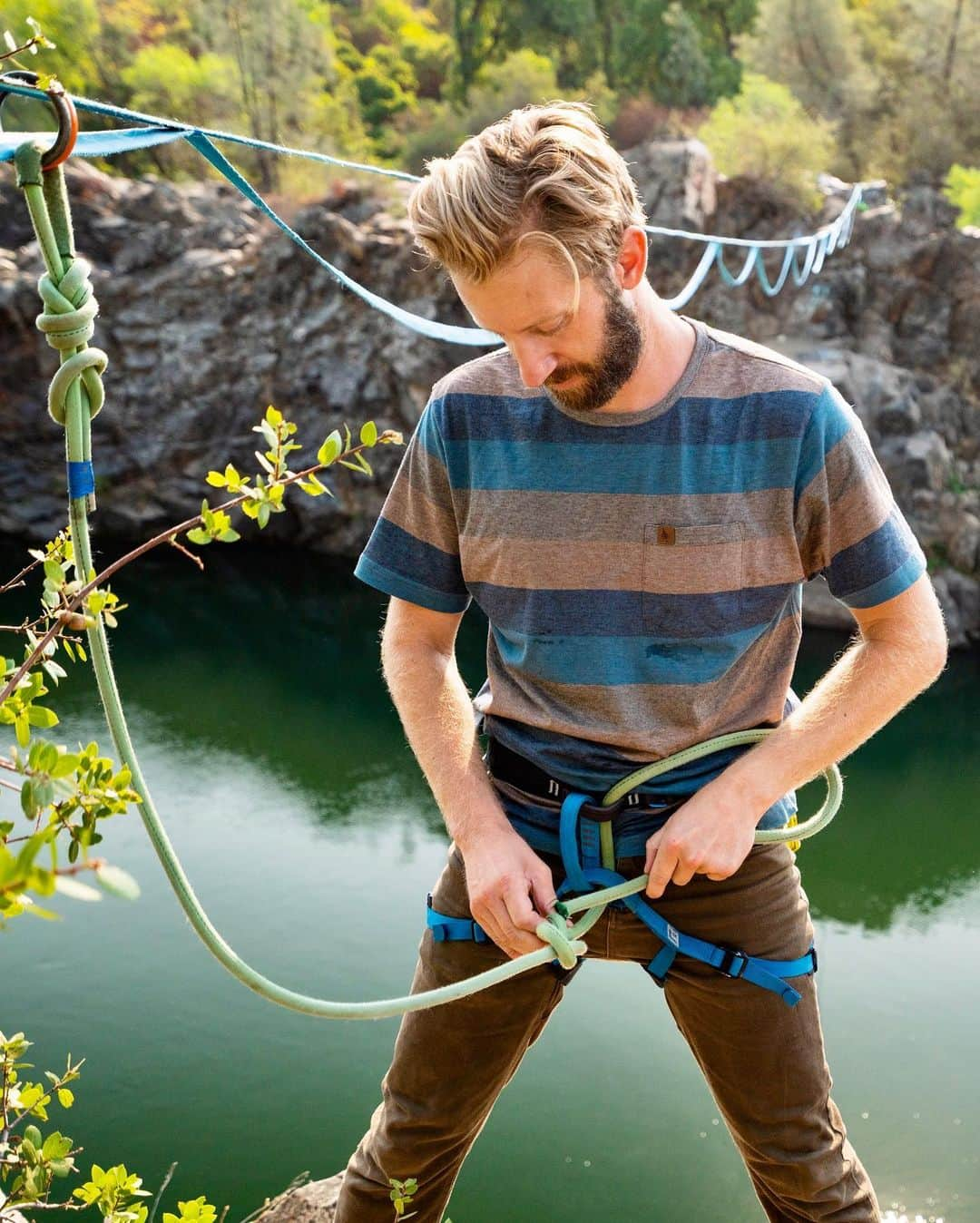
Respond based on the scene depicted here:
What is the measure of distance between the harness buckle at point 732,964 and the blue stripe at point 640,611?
1.01ft

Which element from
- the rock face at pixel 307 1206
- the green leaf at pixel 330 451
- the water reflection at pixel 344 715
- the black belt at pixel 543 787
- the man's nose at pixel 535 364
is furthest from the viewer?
the water reflection at pixel 344 715

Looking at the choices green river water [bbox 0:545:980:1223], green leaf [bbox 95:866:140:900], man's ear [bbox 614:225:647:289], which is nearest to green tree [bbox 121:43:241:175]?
green river water [bbox 0:545:980:1223]

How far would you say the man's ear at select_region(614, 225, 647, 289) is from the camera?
3.65ft

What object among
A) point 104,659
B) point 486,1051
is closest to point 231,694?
point 486,1051

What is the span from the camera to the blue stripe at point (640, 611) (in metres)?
1.18

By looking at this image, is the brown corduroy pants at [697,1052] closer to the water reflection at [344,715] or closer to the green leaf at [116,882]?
the green leaf at [116,882]

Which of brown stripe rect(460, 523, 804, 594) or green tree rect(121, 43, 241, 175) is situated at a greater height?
brown stripe rect(460, 523, 804, 594)

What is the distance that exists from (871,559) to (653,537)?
0.20m

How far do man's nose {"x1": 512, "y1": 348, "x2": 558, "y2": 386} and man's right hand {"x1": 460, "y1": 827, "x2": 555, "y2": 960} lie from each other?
0.43m

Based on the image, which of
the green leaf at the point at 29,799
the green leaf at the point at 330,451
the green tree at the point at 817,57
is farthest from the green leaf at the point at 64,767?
the green tree at the point at 817,57

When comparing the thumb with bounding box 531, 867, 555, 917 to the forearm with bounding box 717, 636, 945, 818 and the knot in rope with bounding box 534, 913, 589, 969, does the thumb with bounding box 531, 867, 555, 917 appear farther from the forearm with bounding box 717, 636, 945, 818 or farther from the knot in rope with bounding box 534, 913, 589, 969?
the forearm with bounding box 717, 636, 945, 818

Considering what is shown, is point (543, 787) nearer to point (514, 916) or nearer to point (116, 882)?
point (514, 916)

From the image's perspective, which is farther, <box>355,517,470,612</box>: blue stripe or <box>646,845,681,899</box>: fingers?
<box>355,517,470,612</box>: blue stripe

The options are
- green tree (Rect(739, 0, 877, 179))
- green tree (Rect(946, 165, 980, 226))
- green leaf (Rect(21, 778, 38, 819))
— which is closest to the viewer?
green leaf (Rect(21, 778, 38, 819))
